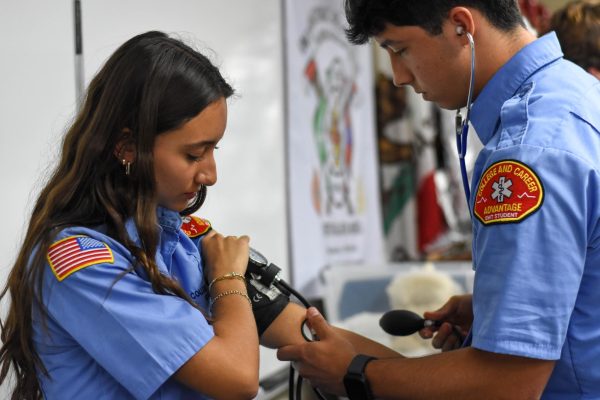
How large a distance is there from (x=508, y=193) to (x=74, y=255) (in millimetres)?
666

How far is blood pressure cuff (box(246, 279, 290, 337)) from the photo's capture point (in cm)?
157

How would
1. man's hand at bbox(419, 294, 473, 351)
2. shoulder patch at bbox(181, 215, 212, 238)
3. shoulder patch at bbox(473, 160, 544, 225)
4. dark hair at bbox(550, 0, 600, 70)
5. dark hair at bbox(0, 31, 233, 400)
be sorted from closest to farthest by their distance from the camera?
shoulder patch at bbox(473, 160, 544, 225), dark hair at bbox(0, 31, 233, 400), shoulder patch at bbox(181, 215, 212, 238), man's hand at bbox(419, 294, 473, 351), dark hair at bbox(550, 0, 600, 70)

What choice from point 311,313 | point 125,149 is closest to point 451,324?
point 311,313

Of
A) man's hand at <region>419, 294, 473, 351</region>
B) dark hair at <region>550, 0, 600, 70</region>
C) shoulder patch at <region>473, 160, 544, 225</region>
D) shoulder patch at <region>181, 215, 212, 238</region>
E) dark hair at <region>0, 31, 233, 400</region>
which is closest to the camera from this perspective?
shoulder patch at <region>473, 160, 544, 225</region>

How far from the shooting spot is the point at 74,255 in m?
1.24

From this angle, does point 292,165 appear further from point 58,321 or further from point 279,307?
point 58,321

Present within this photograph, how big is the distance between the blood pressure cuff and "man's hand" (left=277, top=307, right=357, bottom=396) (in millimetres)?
65

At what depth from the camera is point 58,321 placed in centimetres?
124

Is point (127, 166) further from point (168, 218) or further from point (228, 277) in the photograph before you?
point (228, 277)

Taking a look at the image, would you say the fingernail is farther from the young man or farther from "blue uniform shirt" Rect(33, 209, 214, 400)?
"blue uniform shirt" Rect(33, 209, 214, 400)

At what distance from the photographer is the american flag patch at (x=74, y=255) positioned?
1.23m

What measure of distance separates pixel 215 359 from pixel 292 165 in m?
2.16

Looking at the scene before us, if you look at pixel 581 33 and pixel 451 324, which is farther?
pixel 581 33

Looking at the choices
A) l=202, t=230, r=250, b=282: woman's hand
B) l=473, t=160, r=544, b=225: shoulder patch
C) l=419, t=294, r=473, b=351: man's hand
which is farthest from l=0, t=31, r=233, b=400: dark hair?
l=419, t=294, r=473, b=351: man's hand
